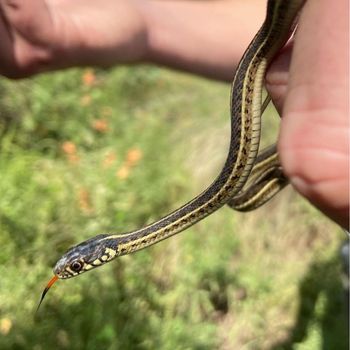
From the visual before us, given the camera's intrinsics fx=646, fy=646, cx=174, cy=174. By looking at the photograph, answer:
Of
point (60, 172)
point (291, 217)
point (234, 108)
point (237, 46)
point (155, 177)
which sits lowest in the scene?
point (291, 217)

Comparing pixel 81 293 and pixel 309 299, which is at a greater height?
pixel 81 293

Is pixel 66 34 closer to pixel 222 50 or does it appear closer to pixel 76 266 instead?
pixel 222 50

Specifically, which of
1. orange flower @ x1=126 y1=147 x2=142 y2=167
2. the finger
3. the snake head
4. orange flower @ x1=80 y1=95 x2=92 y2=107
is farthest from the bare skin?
orange flower @ x1=80 y1=95 x2=92 y2=107

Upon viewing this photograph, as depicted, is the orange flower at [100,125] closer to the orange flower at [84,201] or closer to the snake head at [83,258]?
the orange flower at [84,201]

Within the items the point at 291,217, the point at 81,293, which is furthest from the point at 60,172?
the point at 291,217

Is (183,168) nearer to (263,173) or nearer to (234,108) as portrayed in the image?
(263,173)

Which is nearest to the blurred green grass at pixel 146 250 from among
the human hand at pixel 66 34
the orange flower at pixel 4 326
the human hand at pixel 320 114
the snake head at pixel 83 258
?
the orange flower at pixel 4 326

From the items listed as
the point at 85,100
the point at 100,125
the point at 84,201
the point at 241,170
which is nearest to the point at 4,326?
the point at 84,201
